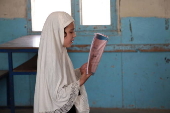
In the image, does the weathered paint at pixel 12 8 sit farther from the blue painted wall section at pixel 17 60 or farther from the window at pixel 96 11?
the window at pixel 96 11

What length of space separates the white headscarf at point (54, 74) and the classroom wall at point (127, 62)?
2088 mm

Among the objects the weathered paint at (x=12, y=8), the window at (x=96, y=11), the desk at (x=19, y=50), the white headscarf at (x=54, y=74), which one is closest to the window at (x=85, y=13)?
the window at (x=96, y=11)

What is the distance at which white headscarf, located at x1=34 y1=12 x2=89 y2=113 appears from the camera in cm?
201

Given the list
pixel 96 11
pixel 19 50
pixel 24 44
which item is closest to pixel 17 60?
pixel 24 44

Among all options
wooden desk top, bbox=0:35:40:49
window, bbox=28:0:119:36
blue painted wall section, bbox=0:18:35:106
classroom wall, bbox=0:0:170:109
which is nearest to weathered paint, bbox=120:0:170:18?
classroom wall, bbox=0:0:170:109

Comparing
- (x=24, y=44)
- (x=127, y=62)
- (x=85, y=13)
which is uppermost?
(x=85, y=13)

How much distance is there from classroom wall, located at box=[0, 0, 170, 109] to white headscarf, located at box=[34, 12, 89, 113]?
2088 mm

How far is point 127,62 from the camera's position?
164 inches

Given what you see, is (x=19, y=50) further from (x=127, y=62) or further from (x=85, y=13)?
(x=127, y=62)

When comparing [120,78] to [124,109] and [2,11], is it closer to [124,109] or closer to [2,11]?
[124,109]

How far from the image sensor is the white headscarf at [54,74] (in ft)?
6.59

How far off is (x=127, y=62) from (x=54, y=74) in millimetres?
2303

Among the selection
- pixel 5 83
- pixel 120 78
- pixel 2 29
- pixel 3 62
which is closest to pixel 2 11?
pixel 2 29

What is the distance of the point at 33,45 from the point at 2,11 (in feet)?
3.88
